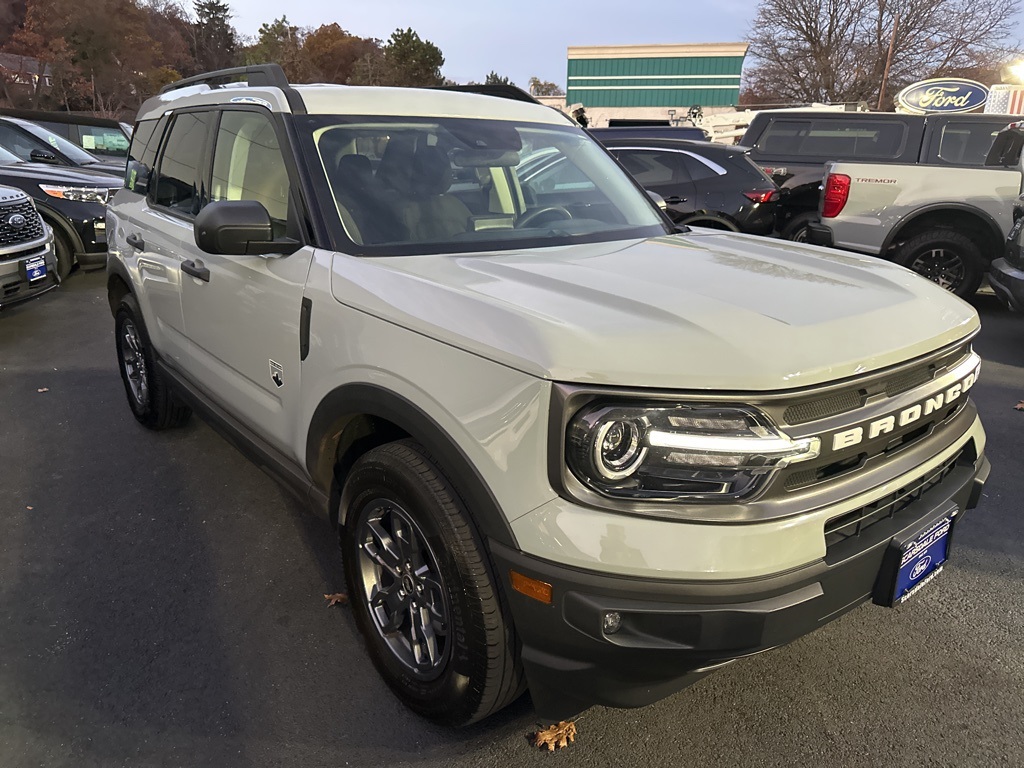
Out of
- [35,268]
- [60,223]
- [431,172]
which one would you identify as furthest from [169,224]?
[60,223]

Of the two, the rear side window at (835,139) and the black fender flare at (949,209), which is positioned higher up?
the rear side window at (835,139)

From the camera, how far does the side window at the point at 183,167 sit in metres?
3.47

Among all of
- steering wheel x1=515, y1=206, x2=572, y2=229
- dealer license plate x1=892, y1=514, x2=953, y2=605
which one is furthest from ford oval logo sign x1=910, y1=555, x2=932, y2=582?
steering wheel x1=515, y1=206, x2=572, y2=229

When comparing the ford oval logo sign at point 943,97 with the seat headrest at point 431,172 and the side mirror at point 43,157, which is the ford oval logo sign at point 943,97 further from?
the side mirror at point 43,157

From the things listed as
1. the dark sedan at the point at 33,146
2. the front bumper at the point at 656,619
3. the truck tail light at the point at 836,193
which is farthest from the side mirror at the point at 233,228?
the dark sedan at the point at 33,146

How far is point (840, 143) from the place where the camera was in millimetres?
9523

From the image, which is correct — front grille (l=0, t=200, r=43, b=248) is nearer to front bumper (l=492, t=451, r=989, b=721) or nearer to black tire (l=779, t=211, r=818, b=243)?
front bumper (l=492, t=451, r=989, b=721)

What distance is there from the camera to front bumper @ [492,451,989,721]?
5.40 ft

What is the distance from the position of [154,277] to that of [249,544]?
5.14 ft

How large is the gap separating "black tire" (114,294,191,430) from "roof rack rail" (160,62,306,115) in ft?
4.48

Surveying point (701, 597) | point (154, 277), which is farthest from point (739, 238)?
point (154, 277)

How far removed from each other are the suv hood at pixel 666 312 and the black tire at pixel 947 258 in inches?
225

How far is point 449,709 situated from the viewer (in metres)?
2.13

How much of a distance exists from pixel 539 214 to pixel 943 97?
1202 cm
